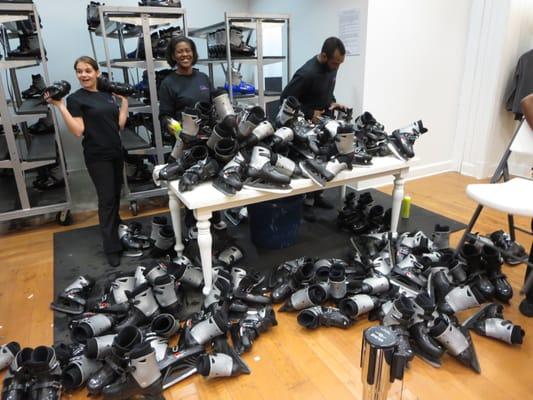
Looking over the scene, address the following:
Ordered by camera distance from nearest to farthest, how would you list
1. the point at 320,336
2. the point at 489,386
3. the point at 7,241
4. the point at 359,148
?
the point at 489,386, the point at 320,336, the point at 359,148, the point at 7,241

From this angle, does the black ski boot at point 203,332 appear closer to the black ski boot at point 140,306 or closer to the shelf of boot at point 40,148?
the black ski boot at point 140,306

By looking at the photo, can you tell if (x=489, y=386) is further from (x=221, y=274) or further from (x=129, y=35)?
(x=129, y=35)

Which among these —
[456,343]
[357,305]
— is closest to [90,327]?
[357,305]

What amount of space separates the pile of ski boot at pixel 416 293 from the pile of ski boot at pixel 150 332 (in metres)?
0.24

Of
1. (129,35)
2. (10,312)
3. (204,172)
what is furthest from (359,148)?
(129,35)

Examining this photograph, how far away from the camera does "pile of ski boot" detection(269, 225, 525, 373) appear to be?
1654mm

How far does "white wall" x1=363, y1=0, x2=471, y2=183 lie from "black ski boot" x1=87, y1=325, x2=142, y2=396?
9.76 ft

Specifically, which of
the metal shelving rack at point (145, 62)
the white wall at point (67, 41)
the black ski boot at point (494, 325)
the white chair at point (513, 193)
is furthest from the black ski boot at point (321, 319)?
the white wall at point (67, 41)

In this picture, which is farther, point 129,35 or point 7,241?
point 129,35

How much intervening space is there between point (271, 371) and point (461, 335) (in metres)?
0.84

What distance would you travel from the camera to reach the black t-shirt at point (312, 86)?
2.88 metres

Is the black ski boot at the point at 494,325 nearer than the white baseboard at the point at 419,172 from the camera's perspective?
Yes

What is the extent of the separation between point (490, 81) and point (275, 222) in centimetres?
293

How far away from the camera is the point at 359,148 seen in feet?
7.93
